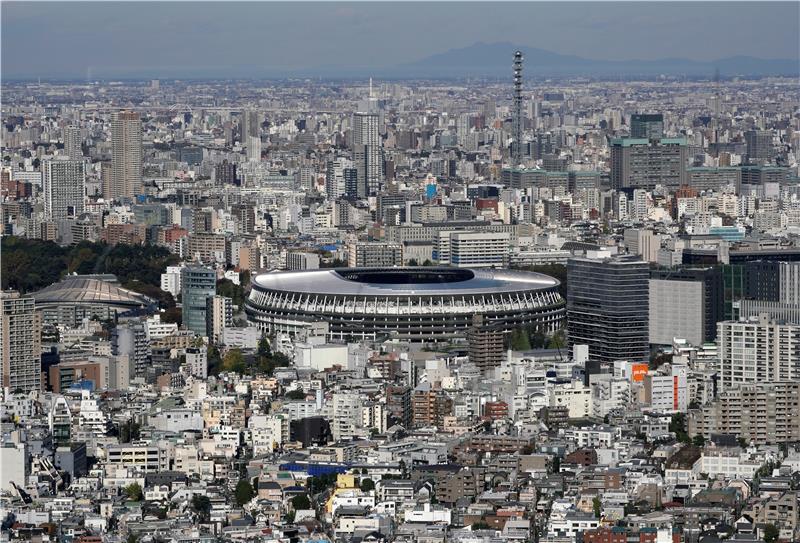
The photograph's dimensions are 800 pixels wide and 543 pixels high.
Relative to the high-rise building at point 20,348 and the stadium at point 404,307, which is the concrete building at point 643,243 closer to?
the stadium at point 404,307

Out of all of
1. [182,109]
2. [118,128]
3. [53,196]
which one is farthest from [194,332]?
[182,109]

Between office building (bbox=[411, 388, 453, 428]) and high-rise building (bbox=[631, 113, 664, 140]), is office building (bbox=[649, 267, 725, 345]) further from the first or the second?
high-rise building (bbox=[631, 113, 664, 140])

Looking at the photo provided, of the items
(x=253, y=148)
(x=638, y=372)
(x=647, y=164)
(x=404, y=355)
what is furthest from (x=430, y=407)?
(x=253, y=148)

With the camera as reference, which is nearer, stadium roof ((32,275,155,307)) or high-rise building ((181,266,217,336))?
high-rise building ((181,266,217,336))

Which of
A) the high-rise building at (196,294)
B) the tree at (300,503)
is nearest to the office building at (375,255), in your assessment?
the high-rise building at (196,294)

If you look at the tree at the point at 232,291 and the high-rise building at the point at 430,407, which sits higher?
the tree at the point at 232,291

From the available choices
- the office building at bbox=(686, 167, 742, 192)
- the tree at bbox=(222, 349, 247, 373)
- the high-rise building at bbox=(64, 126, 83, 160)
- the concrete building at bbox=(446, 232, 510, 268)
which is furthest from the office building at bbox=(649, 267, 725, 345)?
the high-rise building at bbox=(64, 126, 83, 160)

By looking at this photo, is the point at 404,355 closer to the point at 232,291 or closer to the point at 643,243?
the point at 232,291
